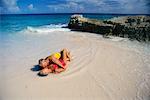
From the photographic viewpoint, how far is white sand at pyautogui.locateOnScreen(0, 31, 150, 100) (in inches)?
78.4

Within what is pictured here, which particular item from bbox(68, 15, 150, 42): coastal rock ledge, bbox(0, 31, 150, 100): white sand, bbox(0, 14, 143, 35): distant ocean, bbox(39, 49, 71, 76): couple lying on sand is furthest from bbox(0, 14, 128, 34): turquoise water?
bbox(39, 49, 71, 76): couple lying on sand

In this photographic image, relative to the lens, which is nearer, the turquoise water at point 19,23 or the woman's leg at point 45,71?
the woman's leg at point 45,71

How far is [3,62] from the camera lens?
2.76m

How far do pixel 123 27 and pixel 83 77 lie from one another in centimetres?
215

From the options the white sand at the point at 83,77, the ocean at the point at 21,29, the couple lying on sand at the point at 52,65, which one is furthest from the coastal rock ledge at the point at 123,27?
the couple lying on sand at the point at 52,65

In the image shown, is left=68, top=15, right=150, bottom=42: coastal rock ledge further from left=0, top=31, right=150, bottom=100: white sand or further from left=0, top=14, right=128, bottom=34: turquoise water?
left=0, top=14, right=128, bottom=34: turquoise water

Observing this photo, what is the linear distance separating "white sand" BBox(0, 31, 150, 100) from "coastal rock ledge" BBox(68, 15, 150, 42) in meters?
0.72

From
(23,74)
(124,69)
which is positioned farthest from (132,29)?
(23,74)

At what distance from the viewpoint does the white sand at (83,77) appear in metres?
1.99

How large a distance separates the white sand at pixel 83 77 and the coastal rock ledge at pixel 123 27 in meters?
0.72

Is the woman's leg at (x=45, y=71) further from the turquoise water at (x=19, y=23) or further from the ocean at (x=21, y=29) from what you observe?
the turquoise water at (x=19, y=23)

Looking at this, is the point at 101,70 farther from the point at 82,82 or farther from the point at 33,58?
the point at 33,58

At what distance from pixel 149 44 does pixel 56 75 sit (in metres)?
1.81

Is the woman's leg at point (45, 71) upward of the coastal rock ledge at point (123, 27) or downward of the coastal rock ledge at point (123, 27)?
downward
